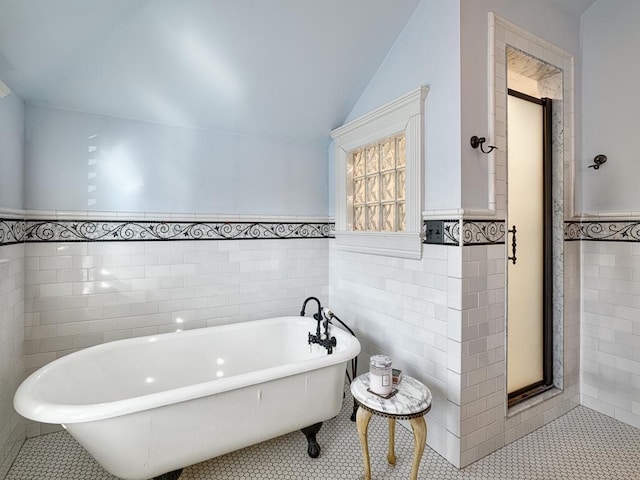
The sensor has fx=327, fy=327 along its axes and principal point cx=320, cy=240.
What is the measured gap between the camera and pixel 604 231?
2.30 m

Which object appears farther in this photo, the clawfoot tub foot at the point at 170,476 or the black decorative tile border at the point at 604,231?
the black decorative tile border at the point at 604,231

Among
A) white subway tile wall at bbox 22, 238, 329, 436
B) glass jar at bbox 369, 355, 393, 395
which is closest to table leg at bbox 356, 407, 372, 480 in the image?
glass jar at bbox 369, 355, 393, 395

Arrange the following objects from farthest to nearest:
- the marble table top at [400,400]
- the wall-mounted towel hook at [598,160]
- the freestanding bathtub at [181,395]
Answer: the wall-mounted towel hook at [598,160] < the marble table top at [400,400] < the freestanding bathtub at [181,395]

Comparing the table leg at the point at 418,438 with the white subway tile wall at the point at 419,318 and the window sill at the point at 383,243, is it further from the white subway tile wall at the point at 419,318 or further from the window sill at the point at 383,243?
the window sill at the point at 383,243

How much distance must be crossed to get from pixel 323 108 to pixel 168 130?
48.6 inches

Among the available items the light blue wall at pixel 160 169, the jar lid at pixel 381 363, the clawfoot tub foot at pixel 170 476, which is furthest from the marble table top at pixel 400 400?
the light blue wall at pixel 160 169

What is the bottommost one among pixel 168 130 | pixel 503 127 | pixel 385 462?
pixel 385 462

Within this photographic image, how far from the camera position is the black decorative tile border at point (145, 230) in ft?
6.80

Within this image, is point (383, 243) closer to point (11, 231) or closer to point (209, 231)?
point (209, 231)

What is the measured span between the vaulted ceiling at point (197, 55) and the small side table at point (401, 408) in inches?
84.1

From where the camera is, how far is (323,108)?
8.98 ft

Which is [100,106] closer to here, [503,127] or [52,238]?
[52,238]

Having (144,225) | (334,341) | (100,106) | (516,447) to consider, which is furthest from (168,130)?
(516,447)

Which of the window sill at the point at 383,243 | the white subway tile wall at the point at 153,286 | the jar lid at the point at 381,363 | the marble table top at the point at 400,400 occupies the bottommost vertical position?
the marble table top at the point at 400,400
